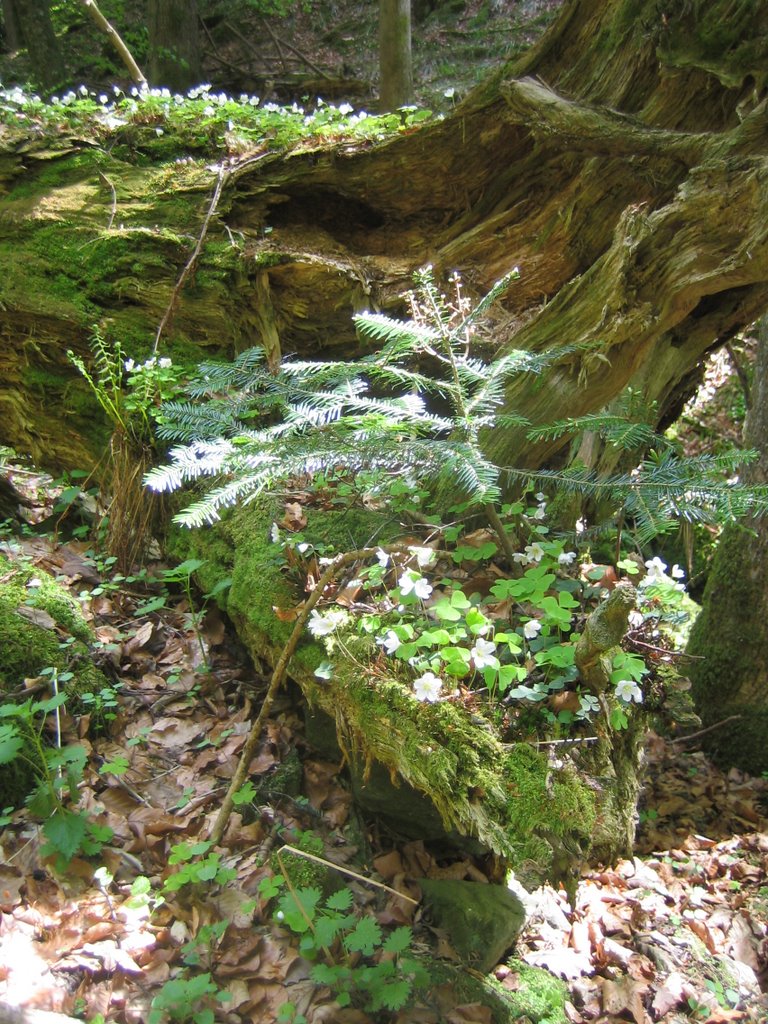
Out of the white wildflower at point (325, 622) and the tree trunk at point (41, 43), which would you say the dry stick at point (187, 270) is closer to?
the white wildflower at point (325, 622)

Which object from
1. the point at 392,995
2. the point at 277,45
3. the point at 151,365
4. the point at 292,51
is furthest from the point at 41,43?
the point at 392,995

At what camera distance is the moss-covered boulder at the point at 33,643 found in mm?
2584

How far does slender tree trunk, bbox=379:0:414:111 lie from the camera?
7.48 m

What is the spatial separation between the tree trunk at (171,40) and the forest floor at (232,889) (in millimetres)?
A: 7020

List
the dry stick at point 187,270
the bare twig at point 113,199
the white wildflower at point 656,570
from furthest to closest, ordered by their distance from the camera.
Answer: the bare twig at point 113,199
the dry stick at point 187,270
the white wildflower at point 656,570

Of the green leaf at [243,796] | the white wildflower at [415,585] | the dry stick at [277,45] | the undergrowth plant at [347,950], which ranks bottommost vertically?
the undergrowth plant at [347,950]

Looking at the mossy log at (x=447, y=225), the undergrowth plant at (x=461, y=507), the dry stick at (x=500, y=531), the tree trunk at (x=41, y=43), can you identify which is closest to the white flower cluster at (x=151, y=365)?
the mossy log at (x=447, y=225)

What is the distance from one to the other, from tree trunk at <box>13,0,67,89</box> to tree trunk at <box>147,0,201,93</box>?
60.3 inches

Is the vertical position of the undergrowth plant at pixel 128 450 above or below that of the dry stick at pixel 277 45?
below

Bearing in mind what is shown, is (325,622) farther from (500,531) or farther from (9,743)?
(9,743)

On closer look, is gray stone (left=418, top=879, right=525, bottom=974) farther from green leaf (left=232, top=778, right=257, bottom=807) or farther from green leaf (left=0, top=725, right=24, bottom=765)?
green leaf (left=0, top=725, right=24, bottom=765)

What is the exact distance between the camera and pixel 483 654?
2.02 meters

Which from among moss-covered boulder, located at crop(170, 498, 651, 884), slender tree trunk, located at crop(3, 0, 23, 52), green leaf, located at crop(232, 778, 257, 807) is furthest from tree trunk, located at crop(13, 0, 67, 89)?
green leaf, located at crop(232, 778, 257, 807)

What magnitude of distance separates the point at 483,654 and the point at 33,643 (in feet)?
6.54
